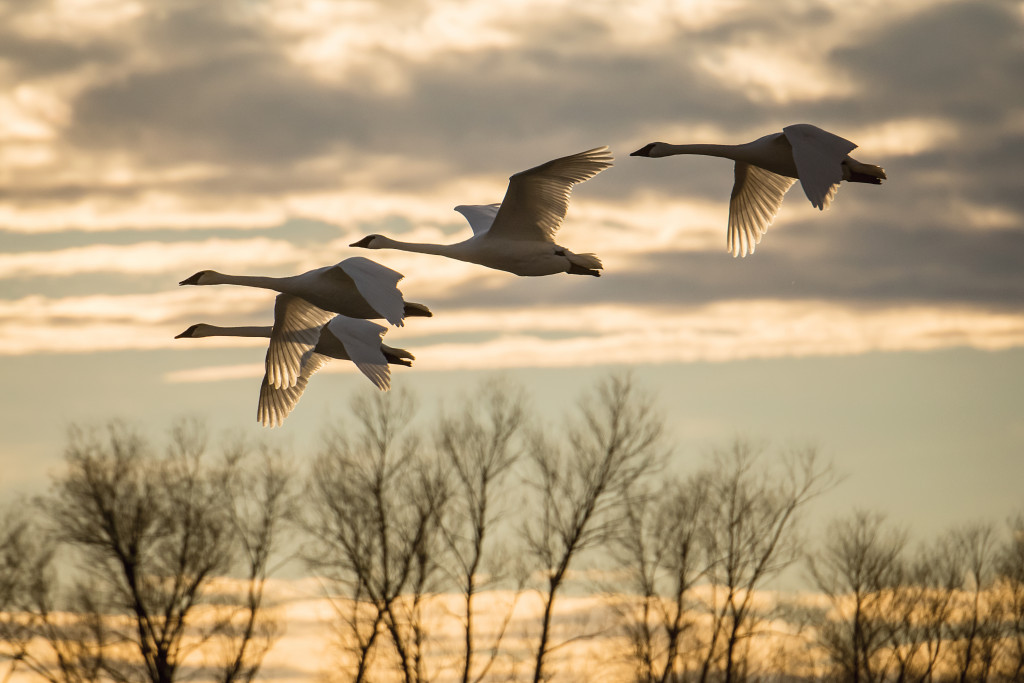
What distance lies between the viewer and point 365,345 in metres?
21.3

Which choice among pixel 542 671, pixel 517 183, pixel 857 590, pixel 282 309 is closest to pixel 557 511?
pixel 542 671

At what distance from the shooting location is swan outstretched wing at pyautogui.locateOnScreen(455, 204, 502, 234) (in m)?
22.6

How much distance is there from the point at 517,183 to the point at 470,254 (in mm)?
1032

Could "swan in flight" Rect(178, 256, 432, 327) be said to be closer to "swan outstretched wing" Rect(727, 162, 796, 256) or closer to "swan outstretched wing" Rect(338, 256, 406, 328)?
"swan outstretched wing" Rect(338, 256, 406, 328)

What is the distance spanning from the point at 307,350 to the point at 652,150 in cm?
571

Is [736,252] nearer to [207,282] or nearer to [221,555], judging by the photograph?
[207,282]

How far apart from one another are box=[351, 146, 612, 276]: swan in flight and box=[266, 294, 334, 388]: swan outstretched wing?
2.60 meters

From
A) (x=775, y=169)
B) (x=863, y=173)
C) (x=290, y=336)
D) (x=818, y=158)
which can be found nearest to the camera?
(x=818, y=158)

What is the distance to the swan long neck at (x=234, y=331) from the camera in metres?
24.6

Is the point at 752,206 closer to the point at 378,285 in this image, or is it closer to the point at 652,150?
the point at 652,150

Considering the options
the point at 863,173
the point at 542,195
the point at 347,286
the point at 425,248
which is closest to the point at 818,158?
the point at 863,173

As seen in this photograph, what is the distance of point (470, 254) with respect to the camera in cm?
2050

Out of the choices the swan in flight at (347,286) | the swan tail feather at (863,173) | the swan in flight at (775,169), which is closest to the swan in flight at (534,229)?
the swan in flight at (347,286)

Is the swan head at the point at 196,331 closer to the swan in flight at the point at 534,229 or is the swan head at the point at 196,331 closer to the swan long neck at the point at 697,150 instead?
the swan in flight at the point at 534,229
